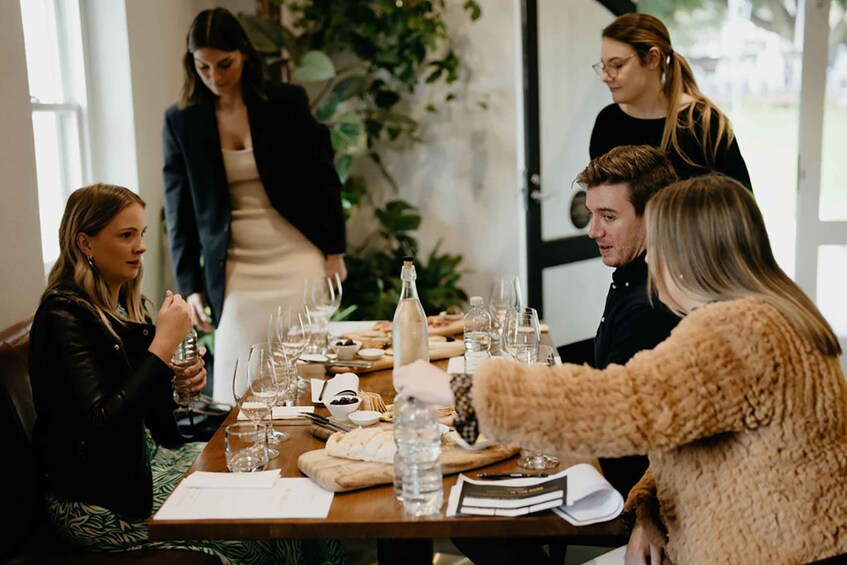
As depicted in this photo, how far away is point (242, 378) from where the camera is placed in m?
1.88

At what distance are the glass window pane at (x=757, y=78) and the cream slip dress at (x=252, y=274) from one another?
118 inches

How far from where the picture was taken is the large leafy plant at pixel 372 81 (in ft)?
14.8

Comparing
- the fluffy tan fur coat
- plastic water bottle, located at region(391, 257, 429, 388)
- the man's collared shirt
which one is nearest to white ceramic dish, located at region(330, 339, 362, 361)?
plastic water bottle, located at region(391, 257, 429, 388)

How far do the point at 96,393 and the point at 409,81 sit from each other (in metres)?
3.23

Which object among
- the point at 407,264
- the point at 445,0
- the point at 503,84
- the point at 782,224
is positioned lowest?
the point at 782,224

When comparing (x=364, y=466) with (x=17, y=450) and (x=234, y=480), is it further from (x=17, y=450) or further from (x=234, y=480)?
(x=17, y=450)

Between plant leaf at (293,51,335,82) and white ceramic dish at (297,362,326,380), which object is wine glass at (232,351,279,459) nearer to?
white ceramic dish at (297,362,326,380)

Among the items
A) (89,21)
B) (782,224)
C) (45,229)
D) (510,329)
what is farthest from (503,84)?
(510,329)

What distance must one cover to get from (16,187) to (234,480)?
150cm

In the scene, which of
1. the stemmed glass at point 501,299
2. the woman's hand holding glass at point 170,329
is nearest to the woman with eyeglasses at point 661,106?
the stemmed glass at point 501,299

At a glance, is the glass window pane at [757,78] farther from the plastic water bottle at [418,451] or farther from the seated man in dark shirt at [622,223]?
the plastic water bottle at [418,451]

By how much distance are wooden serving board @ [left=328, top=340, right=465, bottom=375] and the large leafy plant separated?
1.76m

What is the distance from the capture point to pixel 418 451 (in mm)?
1556

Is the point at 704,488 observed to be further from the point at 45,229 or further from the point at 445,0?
the point at 445,0
